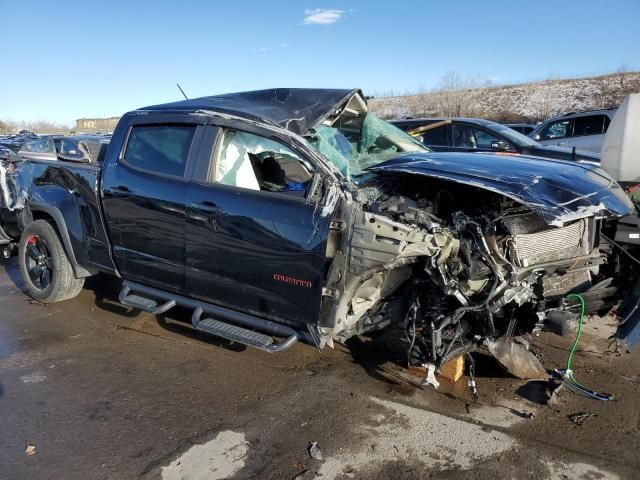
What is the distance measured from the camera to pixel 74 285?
216 inches

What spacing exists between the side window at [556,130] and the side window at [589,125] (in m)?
0.17

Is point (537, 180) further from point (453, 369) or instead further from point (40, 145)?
point (40, 145)

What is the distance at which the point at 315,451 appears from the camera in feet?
9.99

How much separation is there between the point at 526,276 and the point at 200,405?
2.42 meters

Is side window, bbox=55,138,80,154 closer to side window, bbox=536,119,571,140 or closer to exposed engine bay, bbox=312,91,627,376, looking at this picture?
exposed engine bay, bbox=312,91,627,376

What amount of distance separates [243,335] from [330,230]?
1037mm

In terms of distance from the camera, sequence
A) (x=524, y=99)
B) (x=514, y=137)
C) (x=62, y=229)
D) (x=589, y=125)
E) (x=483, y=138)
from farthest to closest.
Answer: (x=524, y=99) < (x=589, y=125) < (x=483, y=138) < (x=514, y=137) < (x=62, y=229)

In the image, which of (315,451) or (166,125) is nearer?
(315,451)

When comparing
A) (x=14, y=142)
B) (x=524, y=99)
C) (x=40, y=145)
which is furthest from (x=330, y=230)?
(x=524, y=99)

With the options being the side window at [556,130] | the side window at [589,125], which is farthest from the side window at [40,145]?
the side window at [589,125]

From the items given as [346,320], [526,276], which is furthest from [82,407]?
[526,276]

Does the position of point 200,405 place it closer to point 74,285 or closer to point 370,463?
point 370,463

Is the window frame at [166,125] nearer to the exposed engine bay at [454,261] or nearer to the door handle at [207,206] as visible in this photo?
the door handle at [207,206]

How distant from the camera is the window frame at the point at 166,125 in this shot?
13.1 feet
